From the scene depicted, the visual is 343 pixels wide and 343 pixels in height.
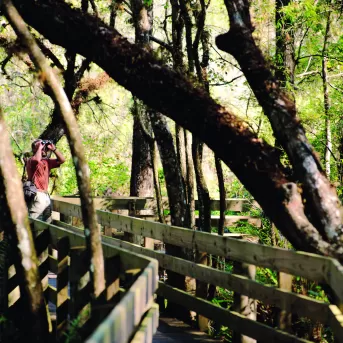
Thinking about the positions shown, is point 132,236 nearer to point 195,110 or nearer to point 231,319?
point 195,110

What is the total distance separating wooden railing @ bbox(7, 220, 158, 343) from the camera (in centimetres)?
350

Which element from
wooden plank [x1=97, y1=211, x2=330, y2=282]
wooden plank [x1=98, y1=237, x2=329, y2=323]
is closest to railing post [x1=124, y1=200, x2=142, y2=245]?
wooden plank [x1=97, y1=211, x2=330, y2=282]

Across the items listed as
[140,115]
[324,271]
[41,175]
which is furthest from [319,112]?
[324,271]

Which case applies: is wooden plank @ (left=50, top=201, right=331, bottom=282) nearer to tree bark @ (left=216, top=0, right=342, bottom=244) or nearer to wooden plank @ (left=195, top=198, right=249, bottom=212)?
tree bark @ (left=216, top=0, right=342, bottom=244)

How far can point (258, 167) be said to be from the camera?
6.69 metres

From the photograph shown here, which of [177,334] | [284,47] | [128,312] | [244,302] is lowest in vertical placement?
[177,334]

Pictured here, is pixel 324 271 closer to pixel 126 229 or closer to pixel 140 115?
pixel 126 229

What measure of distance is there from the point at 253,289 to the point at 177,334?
1.49m

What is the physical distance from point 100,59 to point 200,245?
235 centimetres

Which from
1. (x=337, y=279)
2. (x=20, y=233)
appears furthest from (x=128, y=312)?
(x=20, y=233)

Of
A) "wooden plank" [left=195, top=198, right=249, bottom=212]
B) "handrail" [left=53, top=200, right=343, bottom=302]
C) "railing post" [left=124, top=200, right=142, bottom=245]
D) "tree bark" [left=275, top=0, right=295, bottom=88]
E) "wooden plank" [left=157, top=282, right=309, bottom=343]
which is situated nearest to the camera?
"handrail" [left=53, top=200, right=343, bottom=302]

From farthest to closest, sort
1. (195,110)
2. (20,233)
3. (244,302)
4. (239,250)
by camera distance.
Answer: (195,110)
(244,302)
(239,250)
(20,233)

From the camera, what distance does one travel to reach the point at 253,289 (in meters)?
6.29

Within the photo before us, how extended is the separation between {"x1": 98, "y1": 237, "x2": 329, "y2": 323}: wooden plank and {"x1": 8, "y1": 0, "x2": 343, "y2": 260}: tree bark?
648 mm
